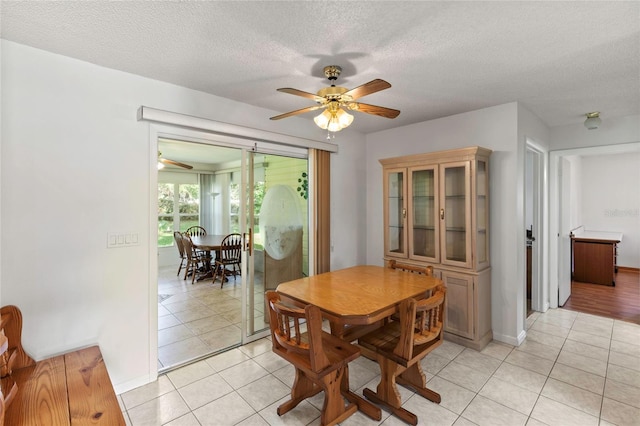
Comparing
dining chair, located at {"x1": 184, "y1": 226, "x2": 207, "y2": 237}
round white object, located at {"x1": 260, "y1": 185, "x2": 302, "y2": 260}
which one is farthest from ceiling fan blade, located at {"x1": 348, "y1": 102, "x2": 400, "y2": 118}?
dining chair, located at {"x1": 184, "y1": 226, "x2": 207, "y2": 237}

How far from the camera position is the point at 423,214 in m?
3.50

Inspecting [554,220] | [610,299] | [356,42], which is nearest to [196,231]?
[356,42]

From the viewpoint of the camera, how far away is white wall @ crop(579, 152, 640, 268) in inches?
236

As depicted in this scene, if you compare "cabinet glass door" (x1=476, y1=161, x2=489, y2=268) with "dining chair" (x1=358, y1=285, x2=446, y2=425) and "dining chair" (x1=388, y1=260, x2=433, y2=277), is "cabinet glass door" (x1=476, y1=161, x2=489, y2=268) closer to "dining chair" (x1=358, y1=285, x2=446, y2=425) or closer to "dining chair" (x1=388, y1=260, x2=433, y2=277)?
"dining chair" (x1=388, y1=260, x2=433, y2=277)

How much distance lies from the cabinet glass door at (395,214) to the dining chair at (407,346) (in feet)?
4.71

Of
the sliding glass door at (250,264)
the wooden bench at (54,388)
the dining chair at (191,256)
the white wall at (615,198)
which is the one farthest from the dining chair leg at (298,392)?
the white wall at (615,198)

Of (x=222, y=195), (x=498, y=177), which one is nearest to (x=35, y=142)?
(x=498, y=177)

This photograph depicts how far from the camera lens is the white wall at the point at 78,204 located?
1.97 metres

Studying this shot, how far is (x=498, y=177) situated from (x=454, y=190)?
0.48 meters

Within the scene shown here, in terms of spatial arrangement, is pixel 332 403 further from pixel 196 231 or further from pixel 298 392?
pixel 196 231

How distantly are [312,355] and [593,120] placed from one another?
4007 millimetres

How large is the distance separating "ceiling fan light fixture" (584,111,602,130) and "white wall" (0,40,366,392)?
4297 millimetres

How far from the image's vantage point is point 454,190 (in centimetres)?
321

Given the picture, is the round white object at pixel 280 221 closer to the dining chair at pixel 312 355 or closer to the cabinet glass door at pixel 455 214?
the dining chair at pixel 312 355
